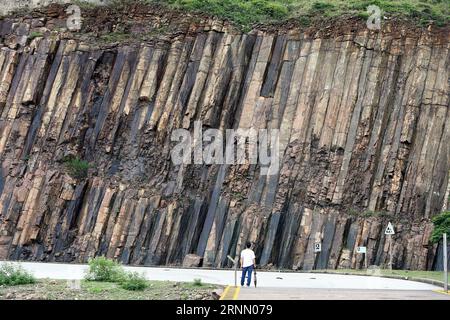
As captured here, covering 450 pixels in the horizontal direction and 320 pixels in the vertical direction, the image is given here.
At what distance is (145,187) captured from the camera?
45.9 meters

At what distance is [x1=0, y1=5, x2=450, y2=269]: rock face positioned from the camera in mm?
40750

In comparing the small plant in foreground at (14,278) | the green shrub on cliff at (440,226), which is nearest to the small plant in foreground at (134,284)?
the small plant in foreground at (14,278)

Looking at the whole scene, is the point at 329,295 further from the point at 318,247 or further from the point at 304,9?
the point at 304,9

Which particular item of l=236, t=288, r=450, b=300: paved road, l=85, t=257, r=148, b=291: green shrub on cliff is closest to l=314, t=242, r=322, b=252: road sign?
l=85, t=257, r=148, b=291: green shrub on cliff

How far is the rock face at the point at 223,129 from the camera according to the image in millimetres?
40750

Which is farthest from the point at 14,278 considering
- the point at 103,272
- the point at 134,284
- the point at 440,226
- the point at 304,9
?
the point at 304,9

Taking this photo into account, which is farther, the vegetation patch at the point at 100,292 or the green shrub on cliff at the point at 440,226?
the green shrub on cliff at the point at 440,226

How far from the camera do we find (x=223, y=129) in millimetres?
46469

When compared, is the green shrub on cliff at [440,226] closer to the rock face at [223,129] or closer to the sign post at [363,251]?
the rock face at [223,129]

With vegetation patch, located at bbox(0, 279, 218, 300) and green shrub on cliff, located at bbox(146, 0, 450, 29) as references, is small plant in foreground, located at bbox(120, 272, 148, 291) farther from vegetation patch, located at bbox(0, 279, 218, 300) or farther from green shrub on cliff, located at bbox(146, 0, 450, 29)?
green shrub on cliff, located at bbox(146, 0, 450, 29)

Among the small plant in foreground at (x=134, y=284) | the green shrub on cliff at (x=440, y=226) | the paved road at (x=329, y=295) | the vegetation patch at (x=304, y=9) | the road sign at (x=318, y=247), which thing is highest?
the vegetation patch at (x=304, y=9)

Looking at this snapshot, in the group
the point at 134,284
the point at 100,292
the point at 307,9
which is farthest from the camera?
the point at 307,9
